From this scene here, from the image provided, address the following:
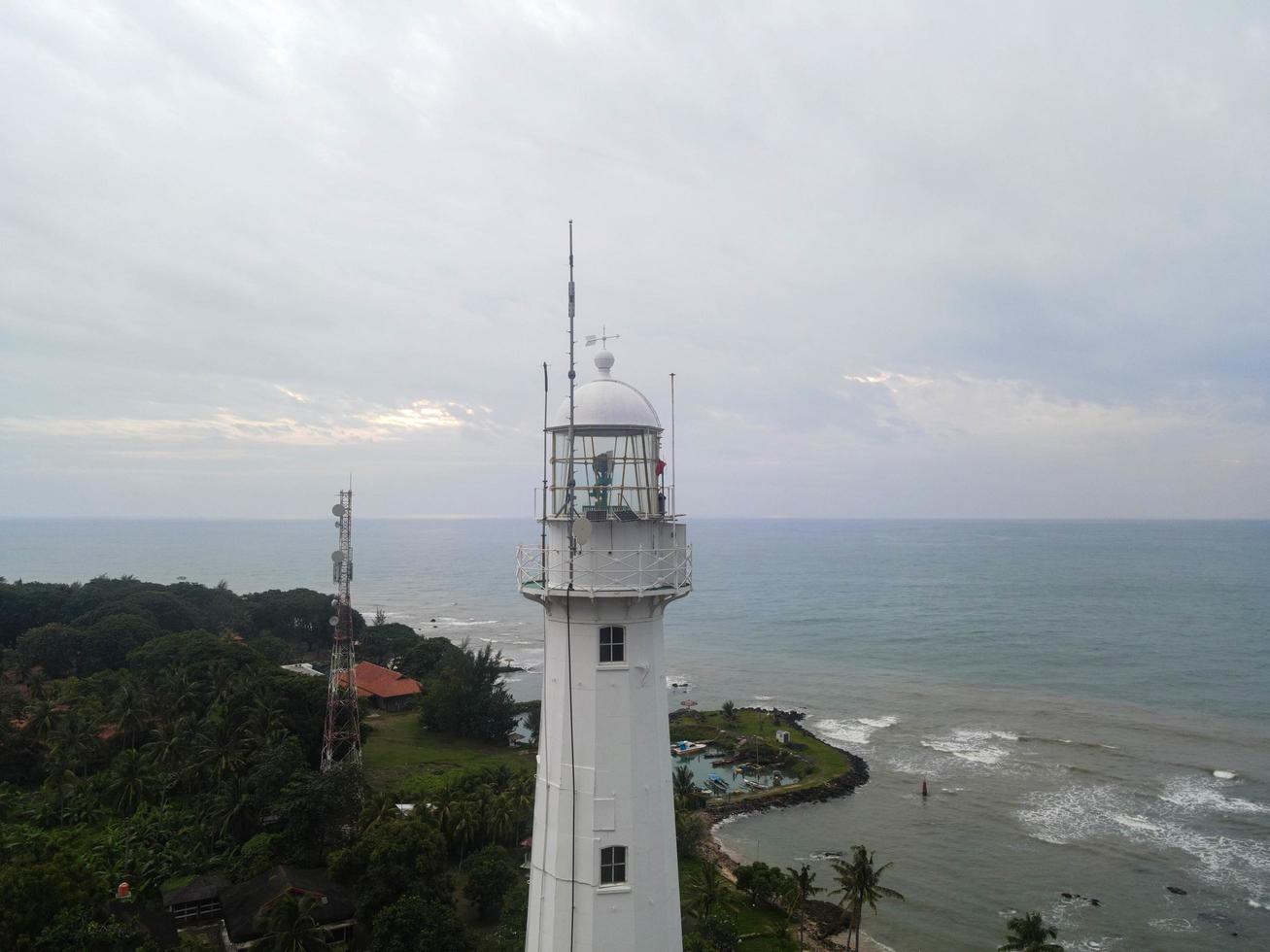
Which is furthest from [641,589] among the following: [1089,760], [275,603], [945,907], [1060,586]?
[1060,586]

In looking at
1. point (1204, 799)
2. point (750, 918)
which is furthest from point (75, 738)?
point (1204, 799)

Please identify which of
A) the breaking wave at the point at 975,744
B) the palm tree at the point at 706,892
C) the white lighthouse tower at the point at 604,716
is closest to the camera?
the white lighthouse tower at the point at 604,716

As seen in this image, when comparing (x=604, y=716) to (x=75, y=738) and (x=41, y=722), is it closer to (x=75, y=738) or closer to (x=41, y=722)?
(x=75, y=738)

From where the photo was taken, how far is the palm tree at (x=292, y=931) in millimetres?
18031

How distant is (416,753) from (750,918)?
18204 millimetres

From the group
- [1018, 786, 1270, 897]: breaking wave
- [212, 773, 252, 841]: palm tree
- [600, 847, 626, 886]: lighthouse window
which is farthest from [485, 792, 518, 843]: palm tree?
[1018, 786, 1270, 897]: breaking wave

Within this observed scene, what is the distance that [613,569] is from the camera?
7559 millimetres

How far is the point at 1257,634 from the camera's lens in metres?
73.2

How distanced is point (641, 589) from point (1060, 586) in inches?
4789

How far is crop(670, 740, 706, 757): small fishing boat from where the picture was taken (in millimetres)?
41366

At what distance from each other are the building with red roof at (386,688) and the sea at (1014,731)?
402 inches

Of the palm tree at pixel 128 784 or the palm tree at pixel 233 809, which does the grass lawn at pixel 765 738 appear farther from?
the palm tree at pixel 128 784

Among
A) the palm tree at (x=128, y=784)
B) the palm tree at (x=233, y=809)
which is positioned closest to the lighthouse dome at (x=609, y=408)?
the palm tree at (x=233, y=809)

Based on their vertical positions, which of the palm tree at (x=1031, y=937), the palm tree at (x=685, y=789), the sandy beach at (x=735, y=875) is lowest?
the sandy beach at (x=735, y=875)
